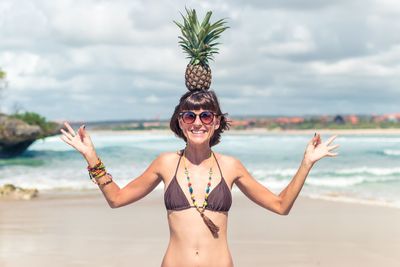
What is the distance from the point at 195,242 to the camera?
376 cm

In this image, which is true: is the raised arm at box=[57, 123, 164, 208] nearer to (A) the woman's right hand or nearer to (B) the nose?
(A) the woman's right hand

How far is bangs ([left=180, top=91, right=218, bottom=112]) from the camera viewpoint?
12.2ft

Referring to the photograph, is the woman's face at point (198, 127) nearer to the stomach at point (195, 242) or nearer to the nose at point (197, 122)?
the nose at point (197, 122)

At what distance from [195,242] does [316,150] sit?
932mm

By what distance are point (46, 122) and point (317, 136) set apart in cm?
4362

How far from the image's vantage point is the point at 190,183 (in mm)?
3756

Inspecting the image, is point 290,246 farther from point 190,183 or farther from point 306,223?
point 190,183

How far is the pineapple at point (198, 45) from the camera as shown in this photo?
382 centimetres

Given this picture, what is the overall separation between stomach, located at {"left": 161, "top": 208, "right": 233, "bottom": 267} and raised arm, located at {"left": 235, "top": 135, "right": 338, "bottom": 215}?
30 centimetres

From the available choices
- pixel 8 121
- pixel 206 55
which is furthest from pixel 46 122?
pixel 206 55

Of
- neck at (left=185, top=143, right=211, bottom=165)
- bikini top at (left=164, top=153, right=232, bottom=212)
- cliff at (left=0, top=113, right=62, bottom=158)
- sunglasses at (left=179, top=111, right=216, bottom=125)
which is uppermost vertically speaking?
sunglasses at (left=179, top=111, right=216, bottom=125)

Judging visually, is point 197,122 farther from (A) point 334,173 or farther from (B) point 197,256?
(A) point 334,173

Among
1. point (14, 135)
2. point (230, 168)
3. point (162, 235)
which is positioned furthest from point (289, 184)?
point (14, 135)

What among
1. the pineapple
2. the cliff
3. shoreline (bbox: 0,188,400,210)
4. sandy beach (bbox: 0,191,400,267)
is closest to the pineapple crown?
the pineapple
